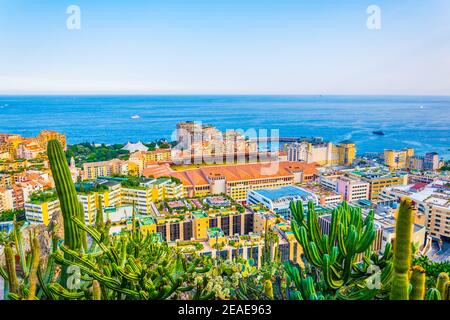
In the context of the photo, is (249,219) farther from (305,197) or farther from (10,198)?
(10,198)

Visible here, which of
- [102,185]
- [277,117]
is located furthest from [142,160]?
[277,117]

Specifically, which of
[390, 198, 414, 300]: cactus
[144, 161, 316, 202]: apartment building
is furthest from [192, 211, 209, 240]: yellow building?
[390, 198, 414, 300]: cactus

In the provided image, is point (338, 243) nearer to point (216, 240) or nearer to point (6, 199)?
point (216, 240)

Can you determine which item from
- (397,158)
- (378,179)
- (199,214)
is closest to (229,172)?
(378,179)

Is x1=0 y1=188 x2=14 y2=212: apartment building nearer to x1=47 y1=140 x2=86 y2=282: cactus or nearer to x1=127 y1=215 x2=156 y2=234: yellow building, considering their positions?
x1=127 y1=215 x2=156 y2=234: yellow building

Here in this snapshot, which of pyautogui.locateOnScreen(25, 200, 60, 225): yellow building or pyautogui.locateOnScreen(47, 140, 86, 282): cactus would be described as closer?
pyautogui.locateOnScreen(47, 140, 86, 282): cactus

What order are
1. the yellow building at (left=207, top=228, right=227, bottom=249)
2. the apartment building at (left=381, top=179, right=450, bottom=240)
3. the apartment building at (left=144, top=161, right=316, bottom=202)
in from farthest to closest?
1. the apartment building at (left=144, top=161, right=316, bottom=202)
2. the apartment building at (left=381, top=179, right=450, bottom=240)
3. the yellow building at (left=207, top=228, right=227, bottom=249)
